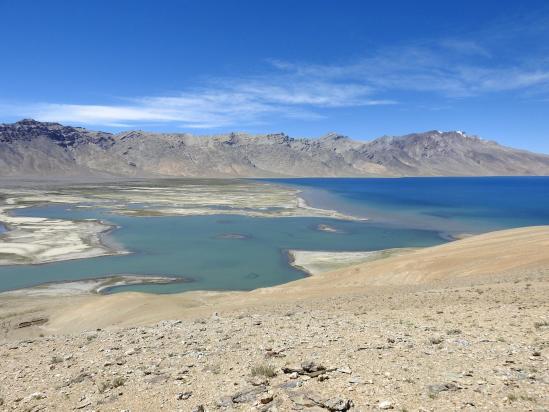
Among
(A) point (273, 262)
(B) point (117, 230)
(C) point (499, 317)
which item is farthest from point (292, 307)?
(B) point (117, 230)

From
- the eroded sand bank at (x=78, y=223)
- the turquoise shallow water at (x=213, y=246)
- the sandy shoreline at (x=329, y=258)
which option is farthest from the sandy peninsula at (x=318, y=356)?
the eroded sand bank at (x=78, y=223)

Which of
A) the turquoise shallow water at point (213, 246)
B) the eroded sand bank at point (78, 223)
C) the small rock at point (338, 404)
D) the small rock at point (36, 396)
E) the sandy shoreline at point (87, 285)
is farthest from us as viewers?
the eroded sand bank at point (78, 223)

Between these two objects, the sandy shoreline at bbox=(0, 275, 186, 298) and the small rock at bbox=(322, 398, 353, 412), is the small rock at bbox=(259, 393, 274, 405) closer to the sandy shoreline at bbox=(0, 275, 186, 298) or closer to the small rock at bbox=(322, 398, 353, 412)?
the small rock at bbox=(322, 398, 353, 412)

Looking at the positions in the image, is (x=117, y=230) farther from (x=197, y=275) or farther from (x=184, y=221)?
(x=197, y=275)

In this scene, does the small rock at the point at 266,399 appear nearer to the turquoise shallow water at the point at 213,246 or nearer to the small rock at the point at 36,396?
the small rock at the point at 36,396

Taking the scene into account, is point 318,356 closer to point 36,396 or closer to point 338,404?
point 338,404

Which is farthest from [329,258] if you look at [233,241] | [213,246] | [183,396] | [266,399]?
[266,399]
